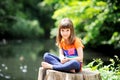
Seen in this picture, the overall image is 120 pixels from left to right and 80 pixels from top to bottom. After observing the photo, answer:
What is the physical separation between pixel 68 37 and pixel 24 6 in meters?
41.1

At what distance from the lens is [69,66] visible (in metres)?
6.98

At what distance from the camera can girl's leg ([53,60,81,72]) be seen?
6988 millimetres

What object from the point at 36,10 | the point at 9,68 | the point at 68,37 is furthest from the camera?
the point at 36,10

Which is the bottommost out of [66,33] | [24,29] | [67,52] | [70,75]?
[70,75]

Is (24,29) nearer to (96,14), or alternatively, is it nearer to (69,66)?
(96,14)

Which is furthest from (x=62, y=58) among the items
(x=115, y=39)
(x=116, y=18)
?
(x=115, y=39)

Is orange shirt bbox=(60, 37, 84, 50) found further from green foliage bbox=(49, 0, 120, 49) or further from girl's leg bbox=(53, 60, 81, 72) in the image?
green foliage bbox=(49, 0, 120, 49)

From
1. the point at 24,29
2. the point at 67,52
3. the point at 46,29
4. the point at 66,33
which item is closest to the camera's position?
the point at 66,33

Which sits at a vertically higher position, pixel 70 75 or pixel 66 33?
pixel 66 33

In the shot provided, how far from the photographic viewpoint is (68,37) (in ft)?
23.7

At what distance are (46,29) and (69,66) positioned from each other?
46.1 metres

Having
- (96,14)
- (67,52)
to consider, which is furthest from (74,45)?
(96,14)

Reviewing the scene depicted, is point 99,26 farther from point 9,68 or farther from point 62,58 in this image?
point 62,58

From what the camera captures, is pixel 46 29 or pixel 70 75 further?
pixel 46 29
